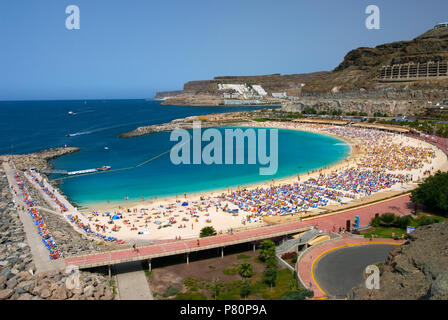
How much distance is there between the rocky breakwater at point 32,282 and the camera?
14.8 meters

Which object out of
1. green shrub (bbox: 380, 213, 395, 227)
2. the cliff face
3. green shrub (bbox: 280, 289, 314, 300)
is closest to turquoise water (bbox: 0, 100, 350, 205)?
green shrub (bbox: 380, 213, 395, 227)

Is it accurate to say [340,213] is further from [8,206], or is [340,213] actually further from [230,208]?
[8,206]

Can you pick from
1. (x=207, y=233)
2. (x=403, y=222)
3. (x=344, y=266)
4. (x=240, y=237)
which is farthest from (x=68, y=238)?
(x=403, y=222)

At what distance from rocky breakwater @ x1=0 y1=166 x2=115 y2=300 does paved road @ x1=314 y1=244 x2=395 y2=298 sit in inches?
387

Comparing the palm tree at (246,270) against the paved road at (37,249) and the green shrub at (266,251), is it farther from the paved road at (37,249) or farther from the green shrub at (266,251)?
the paved road at (37,249)

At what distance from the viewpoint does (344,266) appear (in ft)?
56.2

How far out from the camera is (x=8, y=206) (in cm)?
2703

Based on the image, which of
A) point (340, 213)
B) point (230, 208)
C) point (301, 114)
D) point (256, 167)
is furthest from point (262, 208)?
point (301, 114)

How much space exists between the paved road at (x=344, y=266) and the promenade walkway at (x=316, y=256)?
0.72ft

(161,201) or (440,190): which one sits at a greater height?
(440,190)

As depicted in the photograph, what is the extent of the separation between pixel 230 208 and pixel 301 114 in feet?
244

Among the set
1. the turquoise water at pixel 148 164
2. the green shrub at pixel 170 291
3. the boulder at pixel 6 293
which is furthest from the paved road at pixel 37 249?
the turquoise water at pixel 148 164

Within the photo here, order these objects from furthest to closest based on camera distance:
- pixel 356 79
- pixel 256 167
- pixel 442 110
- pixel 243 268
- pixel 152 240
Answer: pixel 356 79 < pixel 442 110 < pixel 256 167 < pixel 152 240 < pixel 243 268

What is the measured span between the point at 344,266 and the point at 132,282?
34.9 feet
